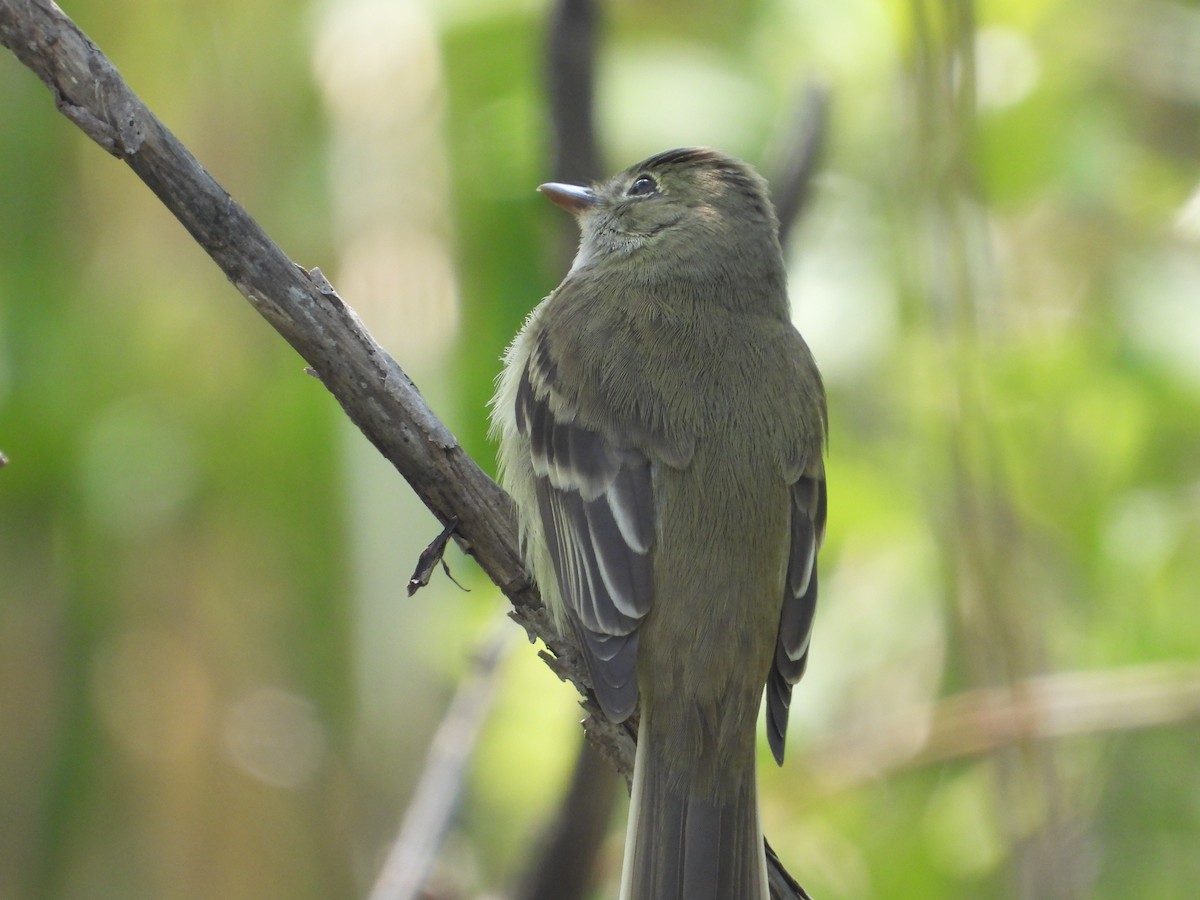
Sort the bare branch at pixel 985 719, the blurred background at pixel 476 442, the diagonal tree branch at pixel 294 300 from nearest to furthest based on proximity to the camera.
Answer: the diagonal tree branch at pixel 294 300 → the bare branch at pixel 985 719 → the blurred background at pixel 476 442

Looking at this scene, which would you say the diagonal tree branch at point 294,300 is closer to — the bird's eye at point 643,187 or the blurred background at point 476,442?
the blurred background at point 476,442

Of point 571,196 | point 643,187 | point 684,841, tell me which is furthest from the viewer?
point 643,187

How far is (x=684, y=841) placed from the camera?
2867 millimetres

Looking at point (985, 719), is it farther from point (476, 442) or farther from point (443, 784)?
point (476, 442)

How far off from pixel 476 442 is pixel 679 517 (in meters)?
1.04

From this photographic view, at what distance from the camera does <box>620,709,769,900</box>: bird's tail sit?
2812 millimetres

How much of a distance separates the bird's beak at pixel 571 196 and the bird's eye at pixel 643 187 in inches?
4.7

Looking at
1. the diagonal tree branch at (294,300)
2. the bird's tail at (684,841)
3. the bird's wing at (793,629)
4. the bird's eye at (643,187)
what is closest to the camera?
the diagonal tree branch at (294,300)

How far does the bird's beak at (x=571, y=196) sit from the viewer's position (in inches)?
153

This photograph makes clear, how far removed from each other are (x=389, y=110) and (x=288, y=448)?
3.57 ft

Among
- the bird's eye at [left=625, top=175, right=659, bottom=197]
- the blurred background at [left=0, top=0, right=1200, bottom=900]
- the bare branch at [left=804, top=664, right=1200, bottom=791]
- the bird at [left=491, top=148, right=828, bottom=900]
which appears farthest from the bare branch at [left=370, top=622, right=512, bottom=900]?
the bird's eye at [left=625, top=175, right=659, bottom=197]

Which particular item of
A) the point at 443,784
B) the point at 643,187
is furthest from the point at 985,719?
the point at 643,187

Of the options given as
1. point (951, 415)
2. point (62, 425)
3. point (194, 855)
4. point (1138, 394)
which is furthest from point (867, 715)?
point (62, 425)

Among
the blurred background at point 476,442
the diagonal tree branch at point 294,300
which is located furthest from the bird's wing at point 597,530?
the blurred background at point 476,442
